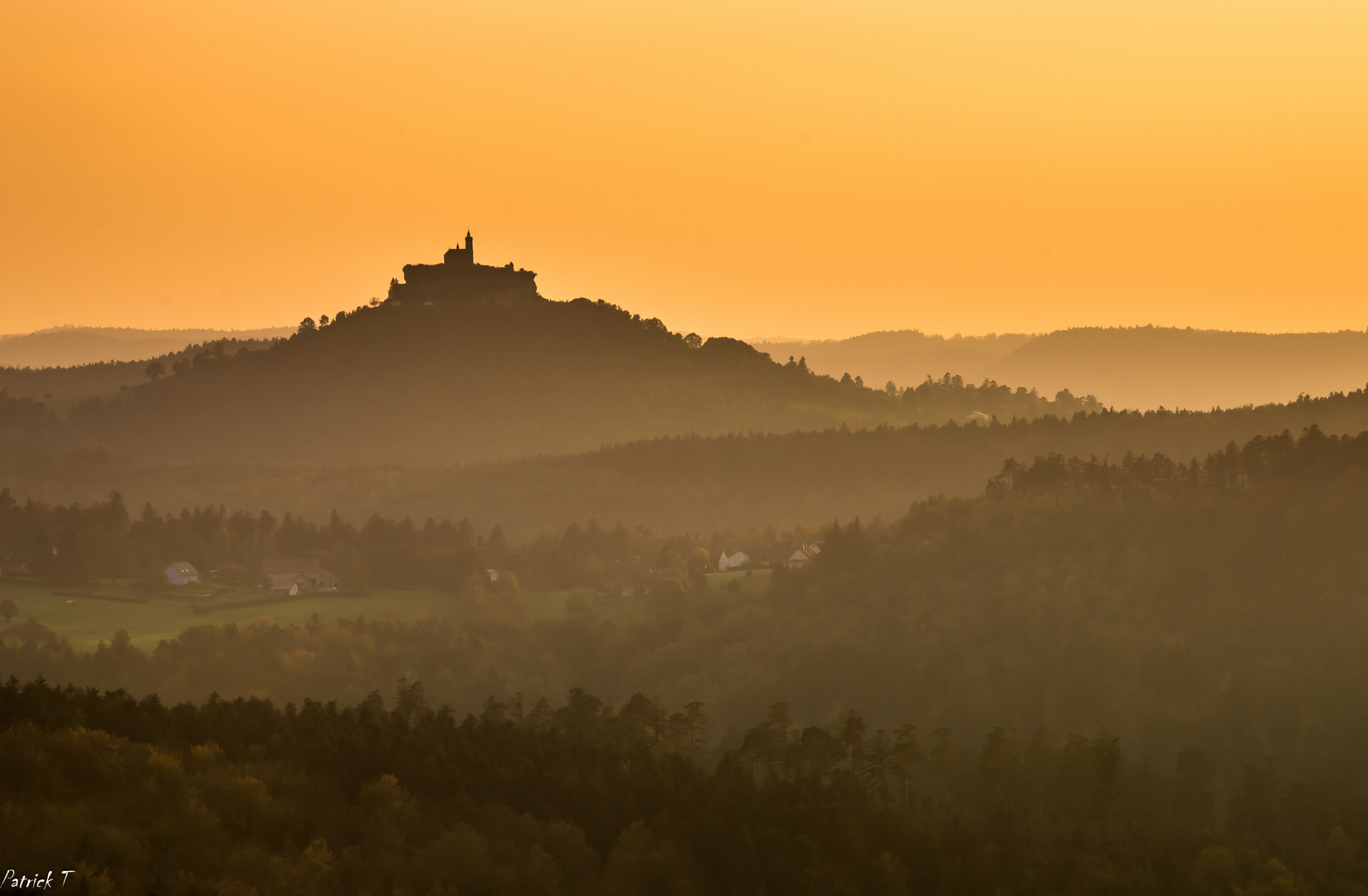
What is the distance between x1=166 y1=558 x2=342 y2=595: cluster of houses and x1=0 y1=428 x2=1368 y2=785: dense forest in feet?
44.0

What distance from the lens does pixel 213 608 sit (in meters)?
122

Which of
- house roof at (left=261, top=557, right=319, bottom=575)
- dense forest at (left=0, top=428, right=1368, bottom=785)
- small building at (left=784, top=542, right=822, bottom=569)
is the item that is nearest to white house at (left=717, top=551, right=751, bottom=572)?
small building at (left=784, top=542, right=822, bottom=569)

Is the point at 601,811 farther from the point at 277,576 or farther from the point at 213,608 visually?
the point at 277,576

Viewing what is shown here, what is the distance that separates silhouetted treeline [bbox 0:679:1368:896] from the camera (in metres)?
50.3

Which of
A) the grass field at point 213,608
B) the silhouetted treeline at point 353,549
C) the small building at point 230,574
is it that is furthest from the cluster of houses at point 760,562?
the small building at point 230,574

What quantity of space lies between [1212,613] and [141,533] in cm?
10867

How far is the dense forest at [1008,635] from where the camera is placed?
87.0m

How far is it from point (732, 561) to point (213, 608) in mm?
51007


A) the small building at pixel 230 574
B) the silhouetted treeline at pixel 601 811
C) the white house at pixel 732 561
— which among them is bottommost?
the silhouetted treeline at pixel 601 811

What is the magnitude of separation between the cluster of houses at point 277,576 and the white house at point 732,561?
38130 mm

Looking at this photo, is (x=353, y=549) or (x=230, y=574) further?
(x=353, y=549)

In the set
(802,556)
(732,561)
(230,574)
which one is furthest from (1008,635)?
(230,574)

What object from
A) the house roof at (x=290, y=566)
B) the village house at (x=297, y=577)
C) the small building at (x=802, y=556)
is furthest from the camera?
the house roof at (x=290, y=566)

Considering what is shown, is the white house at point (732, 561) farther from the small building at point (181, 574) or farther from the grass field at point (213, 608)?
the small building at point (181, 574)
